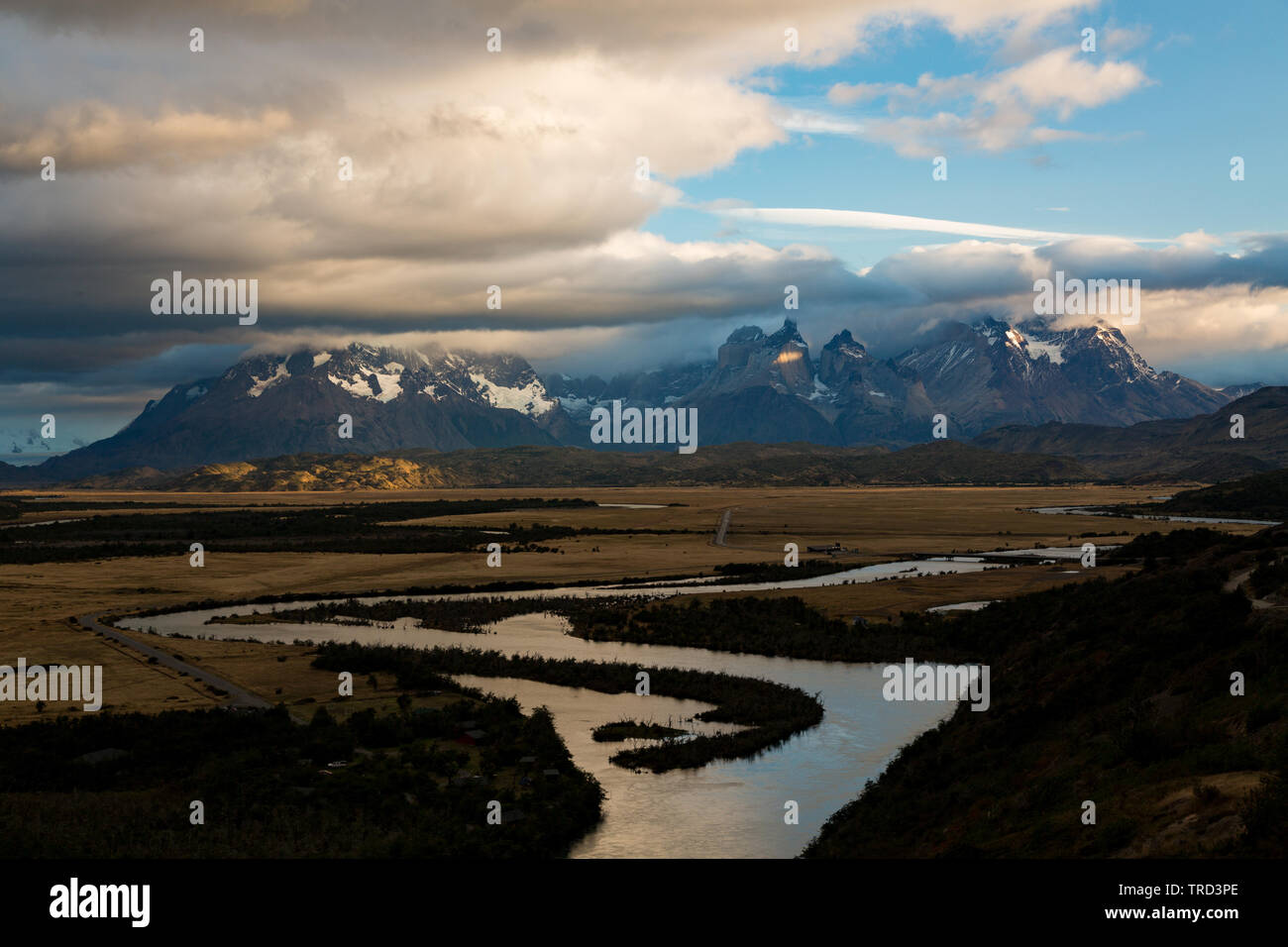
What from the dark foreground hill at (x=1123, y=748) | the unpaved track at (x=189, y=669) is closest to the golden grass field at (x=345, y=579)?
the unpaved track at (x=189, y=669)

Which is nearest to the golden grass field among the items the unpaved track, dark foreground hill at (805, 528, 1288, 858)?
the unpaved track

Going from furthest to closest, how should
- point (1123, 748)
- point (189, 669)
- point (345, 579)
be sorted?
point (345, 579)
point (189, 669)
point (1123, 748)

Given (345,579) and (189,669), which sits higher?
(189,669)

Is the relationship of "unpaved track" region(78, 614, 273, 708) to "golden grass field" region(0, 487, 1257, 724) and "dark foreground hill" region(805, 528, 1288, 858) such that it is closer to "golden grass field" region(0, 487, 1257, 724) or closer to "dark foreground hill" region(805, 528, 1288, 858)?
"golden grass field" region(0, 487, 1257, 724)

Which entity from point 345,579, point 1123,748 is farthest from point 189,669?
point 345,579

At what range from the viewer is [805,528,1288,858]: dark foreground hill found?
23.4m

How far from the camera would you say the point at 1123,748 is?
30.4 meters

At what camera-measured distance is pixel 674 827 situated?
3600cm

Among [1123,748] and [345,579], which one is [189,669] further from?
[345,579]

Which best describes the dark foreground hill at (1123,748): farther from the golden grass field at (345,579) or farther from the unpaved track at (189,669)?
the unpaved track at (189,669)

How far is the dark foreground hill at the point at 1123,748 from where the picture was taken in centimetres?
2341
